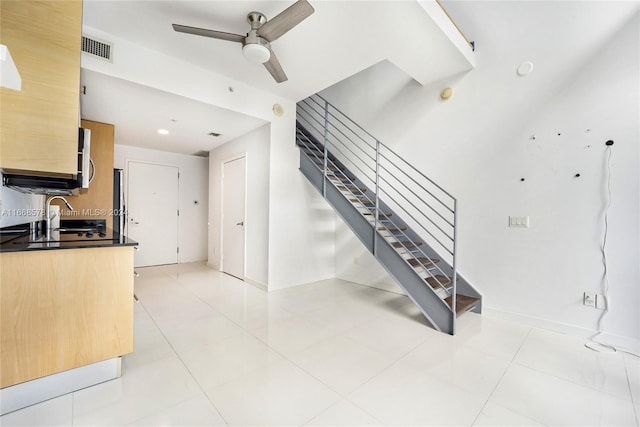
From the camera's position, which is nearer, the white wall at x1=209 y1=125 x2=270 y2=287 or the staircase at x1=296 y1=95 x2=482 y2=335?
the staircase at x1=296 y1=95 x2=482 y2=335

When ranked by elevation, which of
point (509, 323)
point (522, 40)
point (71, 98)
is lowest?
point (509, 323)

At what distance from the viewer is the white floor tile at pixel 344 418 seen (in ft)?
4.68

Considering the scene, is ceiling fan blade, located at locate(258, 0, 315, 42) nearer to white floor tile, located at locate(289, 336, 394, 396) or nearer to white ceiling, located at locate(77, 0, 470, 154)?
white ceiling, located at locate(77, 0, 470, 154)

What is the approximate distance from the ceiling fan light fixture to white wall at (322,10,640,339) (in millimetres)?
2296

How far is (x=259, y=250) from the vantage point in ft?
13.4

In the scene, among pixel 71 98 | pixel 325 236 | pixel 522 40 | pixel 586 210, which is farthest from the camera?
pixel 325 236

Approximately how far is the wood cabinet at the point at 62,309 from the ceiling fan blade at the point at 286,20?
6.45ft

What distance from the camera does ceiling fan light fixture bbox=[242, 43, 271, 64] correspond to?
218 centimetres

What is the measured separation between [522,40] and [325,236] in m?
3.54

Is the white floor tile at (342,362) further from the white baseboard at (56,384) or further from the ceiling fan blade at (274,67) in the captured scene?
the ceiling fan blade at (274,67)

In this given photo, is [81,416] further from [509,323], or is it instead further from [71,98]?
[509,323]

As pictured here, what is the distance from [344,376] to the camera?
185 centimetres

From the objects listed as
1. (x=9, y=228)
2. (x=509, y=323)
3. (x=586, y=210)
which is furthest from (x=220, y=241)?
(x=586, y=210)

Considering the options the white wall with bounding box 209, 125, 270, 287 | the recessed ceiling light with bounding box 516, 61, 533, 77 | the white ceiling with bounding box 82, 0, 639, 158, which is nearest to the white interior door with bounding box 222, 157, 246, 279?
the white wall with bounding box 209, 125, 270, 287
